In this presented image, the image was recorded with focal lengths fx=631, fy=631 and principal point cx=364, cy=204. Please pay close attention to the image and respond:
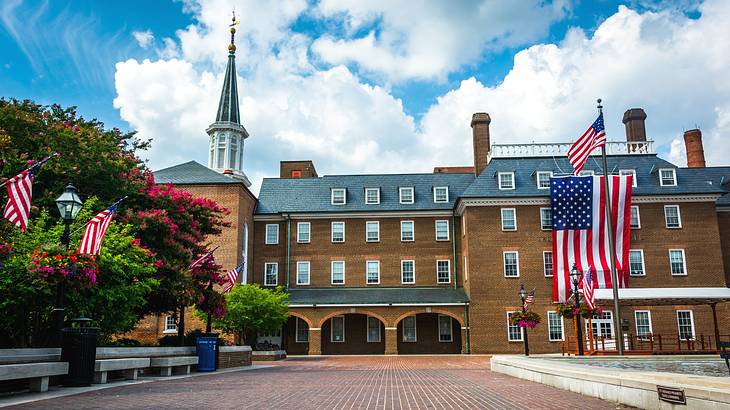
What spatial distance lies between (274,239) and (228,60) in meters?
17.3

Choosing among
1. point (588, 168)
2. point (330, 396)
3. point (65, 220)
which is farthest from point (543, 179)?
point (65, 220)

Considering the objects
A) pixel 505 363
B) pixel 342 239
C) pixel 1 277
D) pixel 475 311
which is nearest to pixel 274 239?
pixel 342 239

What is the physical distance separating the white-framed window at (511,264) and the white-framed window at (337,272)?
411 inches

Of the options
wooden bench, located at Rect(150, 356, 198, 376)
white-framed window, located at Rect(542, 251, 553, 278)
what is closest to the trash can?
wooden bench, located at Rect(150, 356, 198, 376)

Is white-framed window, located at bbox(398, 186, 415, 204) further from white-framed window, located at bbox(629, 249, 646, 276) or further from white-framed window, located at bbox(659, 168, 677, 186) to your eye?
white-framed window, located at bbox(659, 168, 677, 186)

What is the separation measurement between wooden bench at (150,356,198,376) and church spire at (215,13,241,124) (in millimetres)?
31136

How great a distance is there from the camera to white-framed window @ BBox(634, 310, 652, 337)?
37.0m

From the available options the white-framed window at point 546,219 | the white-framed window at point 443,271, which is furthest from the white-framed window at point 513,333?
the white-framed window at point 546,219

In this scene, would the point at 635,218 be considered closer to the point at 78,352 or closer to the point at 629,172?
the point at 629,172

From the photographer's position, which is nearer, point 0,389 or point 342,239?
point 0,389

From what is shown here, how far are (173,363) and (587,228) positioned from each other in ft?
84.5

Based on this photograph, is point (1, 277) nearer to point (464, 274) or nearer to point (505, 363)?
point (505, 363)

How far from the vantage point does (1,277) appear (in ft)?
44.6

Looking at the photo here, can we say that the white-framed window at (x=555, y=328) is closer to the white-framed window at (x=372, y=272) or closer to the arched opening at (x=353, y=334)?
the arched opening at (x=353, y=334)
